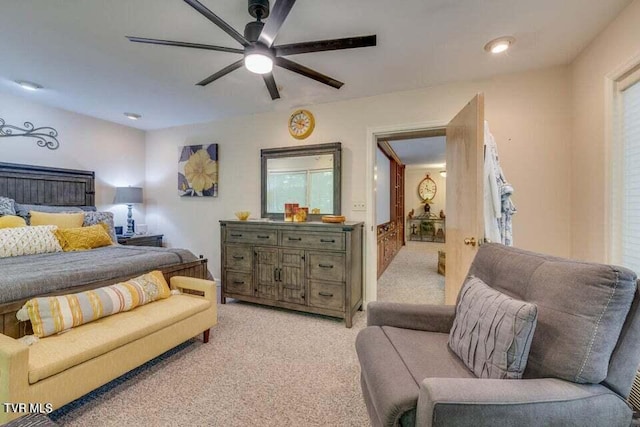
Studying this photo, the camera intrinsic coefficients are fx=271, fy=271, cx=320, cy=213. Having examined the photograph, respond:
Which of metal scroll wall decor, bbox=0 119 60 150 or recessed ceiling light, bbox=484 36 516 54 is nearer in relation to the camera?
recessed ceiling light, bbox=484 36 516 54

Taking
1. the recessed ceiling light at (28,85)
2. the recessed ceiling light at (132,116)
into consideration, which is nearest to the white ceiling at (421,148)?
the recessed ceiling light at (132,116)

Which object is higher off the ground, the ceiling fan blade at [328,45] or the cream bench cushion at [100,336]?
the ceiling fan blade at [328,45]

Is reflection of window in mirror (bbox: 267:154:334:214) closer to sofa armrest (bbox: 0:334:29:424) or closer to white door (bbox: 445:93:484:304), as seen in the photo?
white door (bbox: 445:93:484:304)

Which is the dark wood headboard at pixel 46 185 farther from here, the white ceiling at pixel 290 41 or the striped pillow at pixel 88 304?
the striped pillow at pixel 88 304

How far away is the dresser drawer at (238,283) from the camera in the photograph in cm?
317

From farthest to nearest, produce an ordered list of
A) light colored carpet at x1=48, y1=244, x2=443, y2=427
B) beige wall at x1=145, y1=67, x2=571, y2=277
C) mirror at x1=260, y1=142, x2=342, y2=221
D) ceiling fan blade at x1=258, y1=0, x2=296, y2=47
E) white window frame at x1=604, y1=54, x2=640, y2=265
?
1. mirror at x1=260, y1=142, x2=342, y2=221
2. beige wall at x1=145, y1=67, x2=571, y2=277
3. white window frame at x1=604, y1=54, x2=640, y2=265
4. light colored carpet at x1=48, y1=244, x2=443, y2=427
5. ceiling fan blade at x1=258, y1=0, x2=296, y2=47

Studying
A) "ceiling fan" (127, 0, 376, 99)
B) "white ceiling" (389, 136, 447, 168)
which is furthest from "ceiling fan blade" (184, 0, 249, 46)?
"white ceiling" (389, 136, 447, 168)

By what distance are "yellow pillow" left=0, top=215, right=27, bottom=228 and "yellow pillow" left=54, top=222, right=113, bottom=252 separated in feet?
1.04

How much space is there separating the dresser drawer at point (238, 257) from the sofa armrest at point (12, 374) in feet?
6.48

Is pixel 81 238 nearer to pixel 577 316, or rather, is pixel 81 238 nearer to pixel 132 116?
pixel 132 116

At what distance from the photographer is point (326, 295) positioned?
2805 millimetres

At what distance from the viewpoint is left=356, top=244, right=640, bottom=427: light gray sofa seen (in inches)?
34.6

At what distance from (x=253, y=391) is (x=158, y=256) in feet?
4.78

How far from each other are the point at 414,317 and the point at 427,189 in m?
8.29
